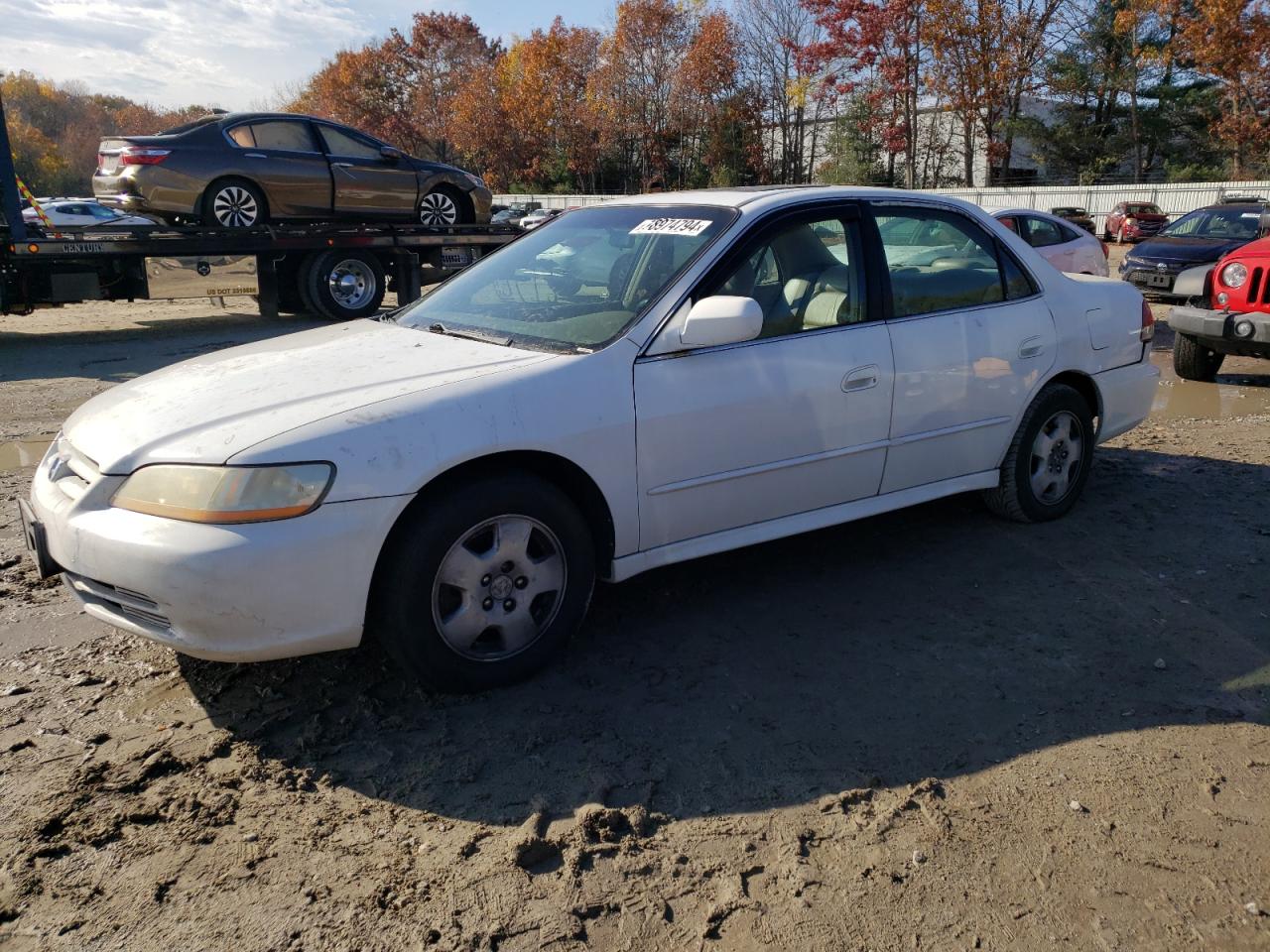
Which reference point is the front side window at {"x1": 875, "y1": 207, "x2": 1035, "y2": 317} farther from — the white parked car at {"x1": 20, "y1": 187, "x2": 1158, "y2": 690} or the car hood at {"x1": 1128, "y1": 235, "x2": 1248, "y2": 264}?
the car hood at {"x1": 1128, "y1": 235, "x2": 1248, "y2": 264}

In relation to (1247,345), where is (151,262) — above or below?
above

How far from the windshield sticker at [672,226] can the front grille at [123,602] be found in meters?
2.33

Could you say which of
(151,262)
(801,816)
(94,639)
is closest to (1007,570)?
(801,816)

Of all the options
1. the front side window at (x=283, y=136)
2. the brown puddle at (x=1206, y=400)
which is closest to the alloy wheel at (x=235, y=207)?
the front side window at (x=283, y=136)

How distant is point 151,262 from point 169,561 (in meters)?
10.5

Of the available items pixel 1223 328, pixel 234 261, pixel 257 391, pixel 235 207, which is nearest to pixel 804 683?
pixel 257 391

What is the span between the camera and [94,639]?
389 cm

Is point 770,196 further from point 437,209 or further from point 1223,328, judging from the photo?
point 437,209

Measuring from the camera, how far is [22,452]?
7.00m

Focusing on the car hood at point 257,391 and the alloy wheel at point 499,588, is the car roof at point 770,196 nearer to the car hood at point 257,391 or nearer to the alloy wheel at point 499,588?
the car hood at point 257,391

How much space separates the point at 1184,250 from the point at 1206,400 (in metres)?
7.85

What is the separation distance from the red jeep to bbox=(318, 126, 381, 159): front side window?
9.70m

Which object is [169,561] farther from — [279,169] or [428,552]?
[279,169]

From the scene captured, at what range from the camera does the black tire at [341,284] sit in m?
13.4
